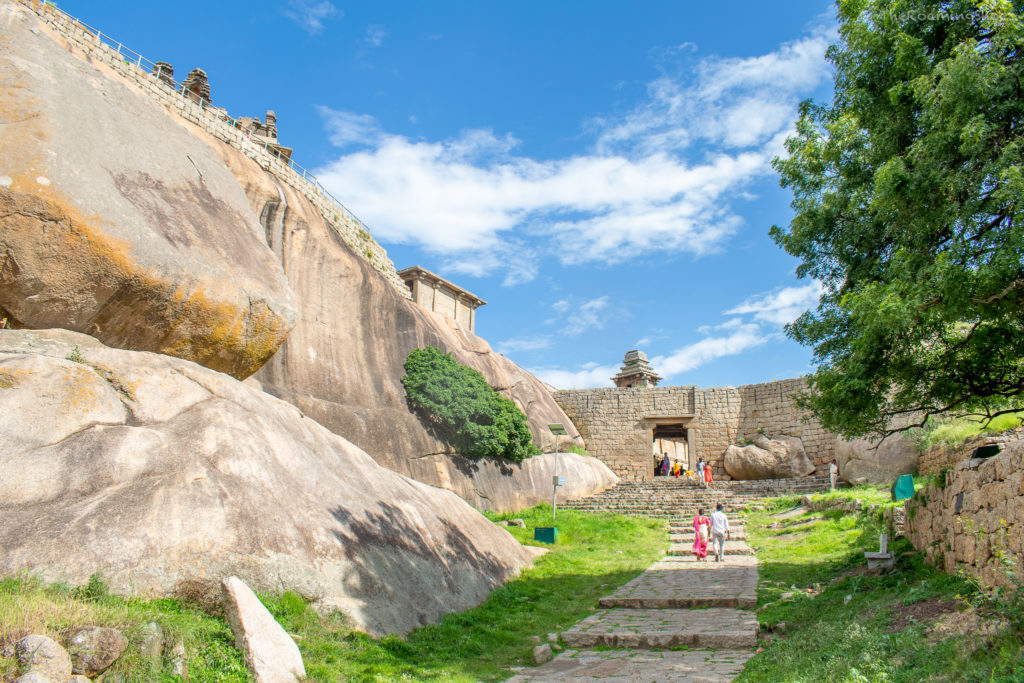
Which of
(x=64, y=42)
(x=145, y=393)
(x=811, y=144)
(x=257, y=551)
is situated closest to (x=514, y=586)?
(x=257, y=551)

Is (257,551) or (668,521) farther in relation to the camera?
(668,521)

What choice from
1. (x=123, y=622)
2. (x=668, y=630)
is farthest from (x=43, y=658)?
(x=668, y=630)

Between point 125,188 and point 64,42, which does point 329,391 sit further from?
point 64,42

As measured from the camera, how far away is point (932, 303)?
7.05 m

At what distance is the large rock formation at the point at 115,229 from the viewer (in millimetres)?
9109

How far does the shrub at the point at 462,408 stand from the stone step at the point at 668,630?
9.70 meters

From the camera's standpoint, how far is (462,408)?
18.8m

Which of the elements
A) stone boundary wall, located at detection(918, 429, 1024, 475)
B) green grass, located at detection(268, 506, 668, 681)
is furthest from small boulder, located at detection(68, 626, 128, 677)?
stone boundary wall, located at detection(918, 429, 1024, 475)

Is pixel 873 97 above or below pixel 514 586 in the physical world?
above

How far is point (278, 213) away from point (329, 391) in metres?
5.07

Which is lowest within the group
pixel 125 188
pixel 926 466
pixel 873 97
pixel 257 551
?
pixel 257 551

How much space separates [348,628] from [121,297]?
21.3 feet

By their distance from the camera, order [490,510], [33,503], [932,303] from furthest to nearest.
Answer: [490,510]
[932,303]
[33,503]

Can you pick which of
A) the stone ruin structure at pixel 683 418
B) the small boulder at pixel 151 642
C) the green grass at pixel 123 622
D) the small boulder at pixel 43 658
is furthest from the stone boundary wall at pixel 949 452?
the small boulder at pixel 43 658
